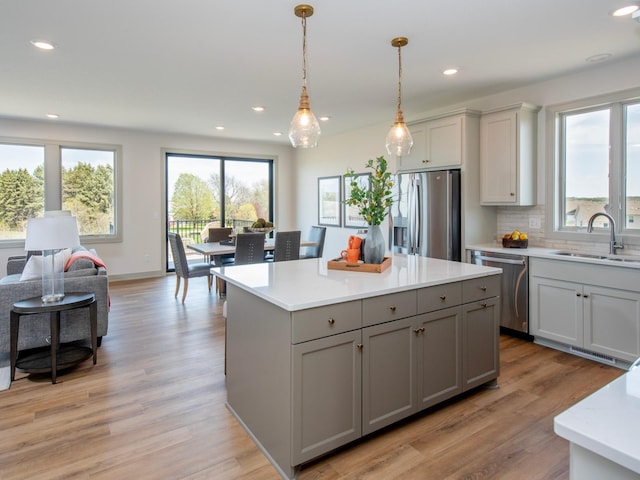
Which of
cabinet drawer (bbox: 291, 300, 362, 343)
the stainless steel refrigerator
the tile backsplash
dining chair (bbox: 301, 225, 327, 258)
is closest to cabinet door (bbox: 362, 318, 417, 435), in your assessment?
cabinet drawer (bbox: 291, 300, 362, 343)

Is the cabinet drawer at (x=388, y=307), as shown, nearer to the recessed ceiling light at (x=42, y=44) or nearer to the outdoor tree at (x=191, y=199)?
the recessed ceiling light at (x=42, y=44)

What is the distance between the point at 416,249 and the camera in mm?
4555

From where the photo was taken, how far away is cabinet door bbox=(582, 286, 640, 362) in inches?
120

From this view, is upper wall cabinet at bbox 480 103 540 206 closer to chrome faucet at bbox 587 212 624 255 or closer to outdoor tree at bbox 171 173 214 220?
chrome faucet at bbox 587 212 624 255

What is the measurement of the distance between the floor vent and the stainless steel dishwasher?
1.39ft

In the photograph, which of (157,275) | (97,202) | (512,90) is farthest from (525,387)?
(97,202)

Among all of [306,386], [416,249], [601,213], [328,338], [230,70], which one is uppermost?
[230,70]

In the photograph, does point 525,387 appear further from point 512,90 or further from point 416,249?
point 512,90

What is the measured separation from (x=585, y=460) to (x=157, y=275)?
725 cm

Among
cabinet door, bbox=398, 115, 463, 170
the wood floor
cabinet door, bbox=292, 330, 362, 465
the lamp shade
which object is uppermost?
cabinet door, bbox=398, 115, 463, 170

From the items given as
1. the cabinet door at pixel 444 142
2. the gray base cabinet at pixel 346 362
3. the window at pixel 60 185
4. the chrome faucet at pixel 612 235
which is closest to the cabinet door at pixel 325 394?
the gray base cabinet at pixel 346 362

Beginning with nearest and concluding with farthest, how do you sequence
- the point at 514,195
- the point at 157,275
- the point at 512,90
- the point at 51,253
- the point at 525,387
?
1. the point at 525,387
2. the point at 51,253
3. the point at 514,195
4. the point at 512,90
5. the point at 157,275

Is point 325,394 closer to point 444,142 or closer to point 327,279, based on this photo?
point 327,279

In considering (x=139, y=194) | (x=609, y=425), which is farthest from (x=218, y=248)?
(x=609, y=425)
